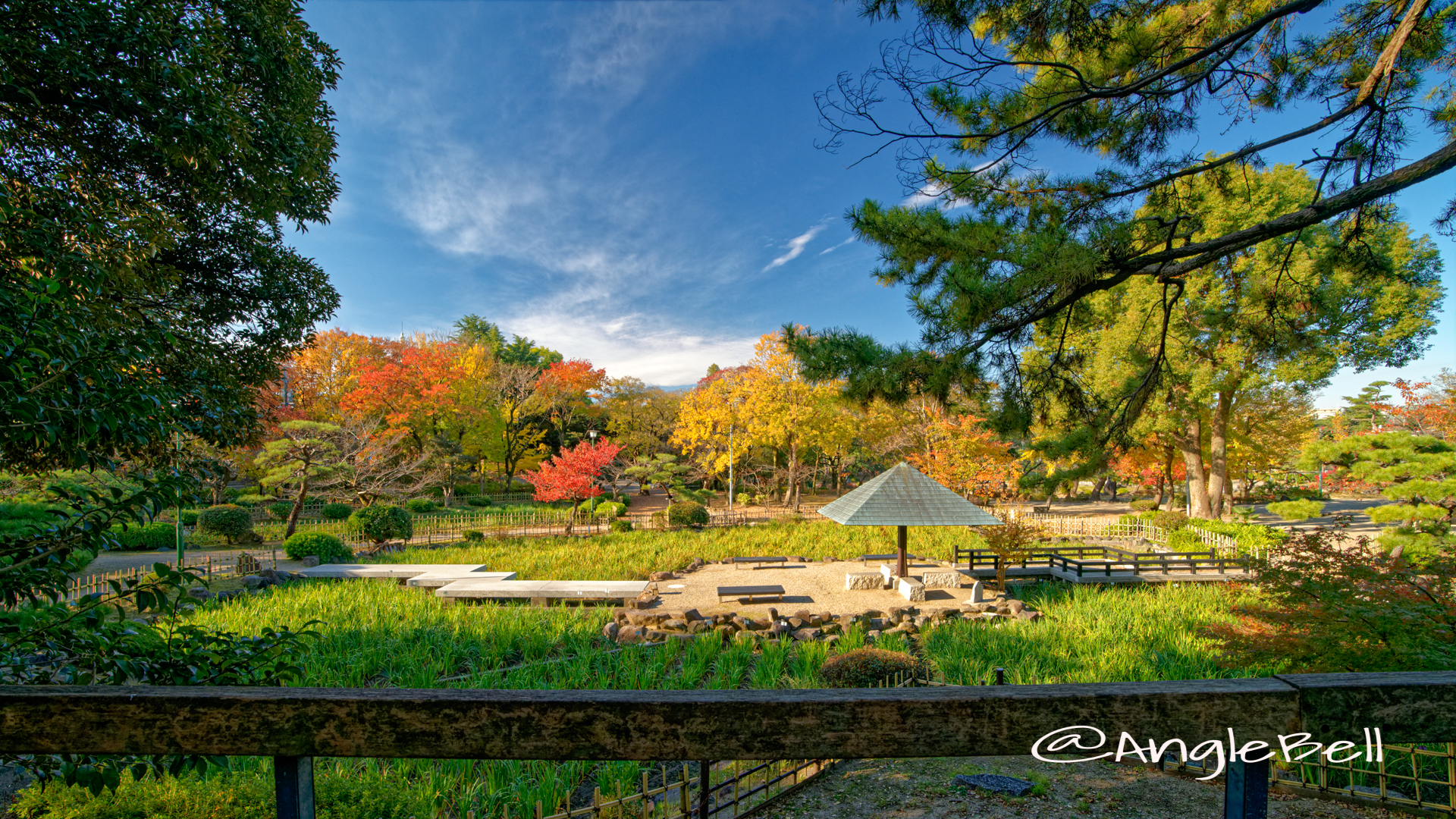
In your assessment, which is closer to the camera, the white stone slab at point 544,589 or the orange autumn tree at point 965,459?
the white stone slab at point 544,589

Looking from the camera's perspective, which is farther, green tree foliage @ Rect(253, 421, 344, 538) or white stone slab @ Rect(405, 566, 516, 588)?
green tree foliage @ Rect(253, 421, 344, 538)

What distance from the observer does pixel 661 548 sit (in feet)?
48.9

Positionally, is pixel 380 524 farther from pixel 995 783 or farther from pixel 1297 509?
pixel 1297 509

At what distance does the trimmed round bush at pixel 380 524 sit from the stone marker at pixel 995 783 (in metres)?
15.9

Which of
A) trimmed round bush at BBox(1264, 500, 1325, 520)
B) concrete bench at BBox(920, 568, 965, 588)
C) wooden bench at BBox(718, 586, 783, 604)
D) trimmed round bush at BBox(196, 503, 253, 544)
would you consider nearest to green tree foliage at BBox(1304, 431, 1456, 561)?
trimmed round bush at BBox(1264, 500, 1325, 520)

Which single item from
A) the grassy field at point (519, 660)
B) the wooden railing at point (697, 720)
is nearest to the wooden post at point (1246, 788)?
the wooden railing at point (697, 720)

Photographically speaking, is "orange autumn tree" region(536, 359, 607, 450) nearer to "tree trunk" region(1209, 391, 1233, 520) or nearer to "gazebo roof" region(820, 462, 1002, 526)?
"gazebo roof" region(820, 462, 1002, 526)

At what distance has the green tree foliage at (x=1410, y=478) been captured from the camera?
9.65 metres

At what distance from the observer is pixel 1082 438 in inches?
160

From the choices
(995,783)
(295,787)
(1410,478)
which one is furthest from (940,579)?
(295,787)

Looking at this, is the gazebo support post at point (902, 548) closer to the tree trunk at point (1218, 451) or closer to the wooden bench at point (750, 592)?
the wooden bench at point (750, 592)

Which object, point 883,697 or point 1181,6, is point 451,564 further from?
point 1181,6

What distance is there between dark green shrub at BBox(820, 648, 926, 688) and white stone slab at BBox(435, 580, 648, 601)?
5.09m

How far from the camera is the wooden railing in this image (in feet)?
3.68
